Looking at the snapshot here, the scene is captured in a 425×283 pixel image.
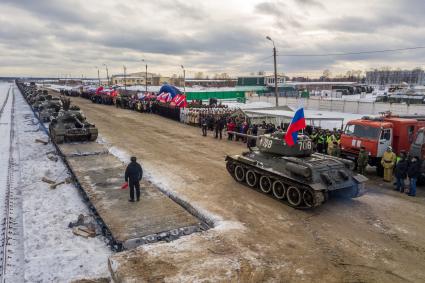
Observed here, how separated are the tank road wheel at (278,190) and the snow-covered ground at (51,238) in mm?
6002

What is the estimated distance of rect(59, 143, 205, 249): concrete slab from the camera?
9094mm

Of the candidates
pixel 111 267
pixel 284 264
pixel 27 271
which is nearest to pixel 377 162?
pixel 284 264

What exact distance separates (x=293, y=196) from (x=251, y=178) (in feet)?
7.59

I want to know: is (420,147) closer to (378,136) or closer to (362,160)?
(378,136)

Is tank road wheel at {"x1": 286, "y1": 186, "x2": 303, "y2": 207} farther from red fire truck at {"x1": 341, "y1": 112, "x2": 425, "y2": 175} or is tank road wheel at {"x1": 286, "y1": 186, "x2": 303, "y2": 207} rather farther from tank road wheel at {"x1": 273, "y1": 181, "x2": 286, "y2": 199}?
red fire truck at {"x1": 341, "y1": 112, "x2": 425, "y2": 175}

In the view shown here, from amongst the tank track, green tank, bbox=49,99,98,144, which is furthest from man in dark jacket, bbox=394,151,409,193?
green tank, bbox=49,99,98,144

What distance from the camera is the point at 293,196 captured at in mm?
11742

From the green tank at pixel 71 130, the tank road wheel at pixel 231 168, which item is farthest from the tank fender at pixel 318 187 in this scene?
the green tank at pixel 71 130

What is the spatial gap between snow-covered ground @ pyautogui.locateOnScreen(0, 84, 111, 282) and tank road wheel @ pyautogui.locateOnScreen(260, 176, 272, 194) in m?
6.05

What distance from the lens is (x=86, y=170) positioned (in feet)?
49.5

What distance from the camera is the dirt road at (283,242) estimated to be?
7547 mm

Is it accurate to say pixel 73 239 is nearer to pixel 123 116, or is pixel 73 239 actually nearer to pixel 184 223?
pixel 184 223

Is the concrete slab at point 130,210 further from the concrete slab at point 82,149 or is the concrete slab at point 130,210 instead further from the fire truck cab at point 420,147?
the fire truck cab at point 420,147

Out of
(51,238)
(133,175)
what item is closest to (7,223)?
(51,238)
